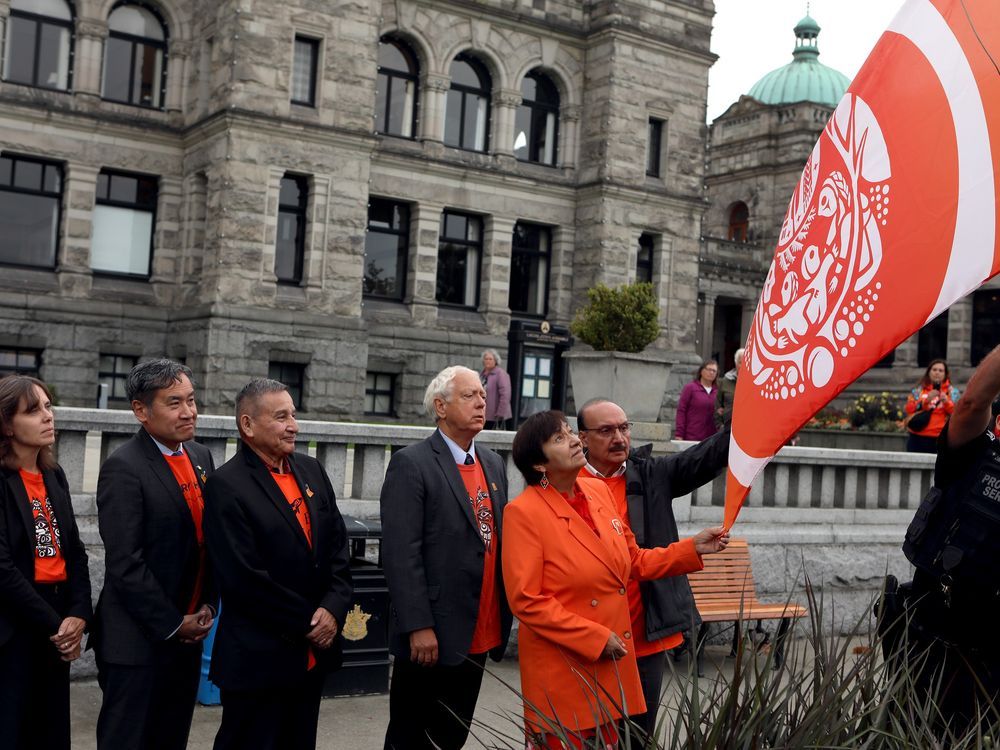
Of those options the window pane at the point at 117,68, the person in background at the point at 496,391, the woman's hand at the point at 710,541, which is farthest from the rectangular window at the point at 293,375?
the woman's hand at the point at 710,541

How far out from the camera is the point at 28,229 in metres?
24.6

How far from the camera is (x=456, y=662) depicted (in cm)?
464

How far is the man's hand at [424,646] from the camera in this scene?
4.57m

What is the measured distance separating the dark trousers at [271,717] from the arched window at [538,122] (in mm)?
26418

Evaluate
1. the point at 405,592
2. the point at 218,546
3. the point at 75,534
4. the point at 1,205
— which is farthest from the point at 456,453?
the point at 1,205

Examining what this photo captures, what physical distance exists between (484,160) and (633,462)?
982 inches

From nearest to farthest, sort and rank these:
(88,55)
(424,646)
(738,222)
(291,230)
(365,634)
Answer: (424,646) → (365,634) → (88,55) → (291,230) → (738,222)

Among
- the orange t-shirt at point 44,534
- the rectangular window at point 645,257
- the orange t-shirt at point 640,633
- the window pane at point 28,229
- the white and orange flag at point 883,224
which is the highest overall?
the rectangular window at point 645,257

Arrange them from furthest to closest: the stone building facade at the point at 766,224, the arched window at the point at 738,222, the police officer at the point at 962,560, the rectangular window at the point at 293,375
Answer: the arched window at the point at 738,222
the stone building facade at the point at 766,224
the rectangular window at the point at 293,375
the police officer at the point at 962,560

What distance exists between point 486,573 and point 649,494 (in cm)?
82

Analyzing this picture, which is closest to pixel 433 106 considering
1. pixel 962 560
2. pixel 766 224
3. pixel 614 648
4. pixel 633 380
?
pixel 633 380

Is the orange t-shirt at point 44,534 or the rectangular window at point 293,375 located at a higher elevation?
the rectangular window at point 293,375

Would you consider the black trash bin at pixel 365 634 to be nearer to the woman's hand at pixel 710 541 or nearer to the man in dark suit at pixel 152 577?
the man in dark suit at pixel 152 577

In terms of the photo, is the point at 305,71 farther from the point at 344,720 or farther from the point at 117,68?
the point at 344,720
